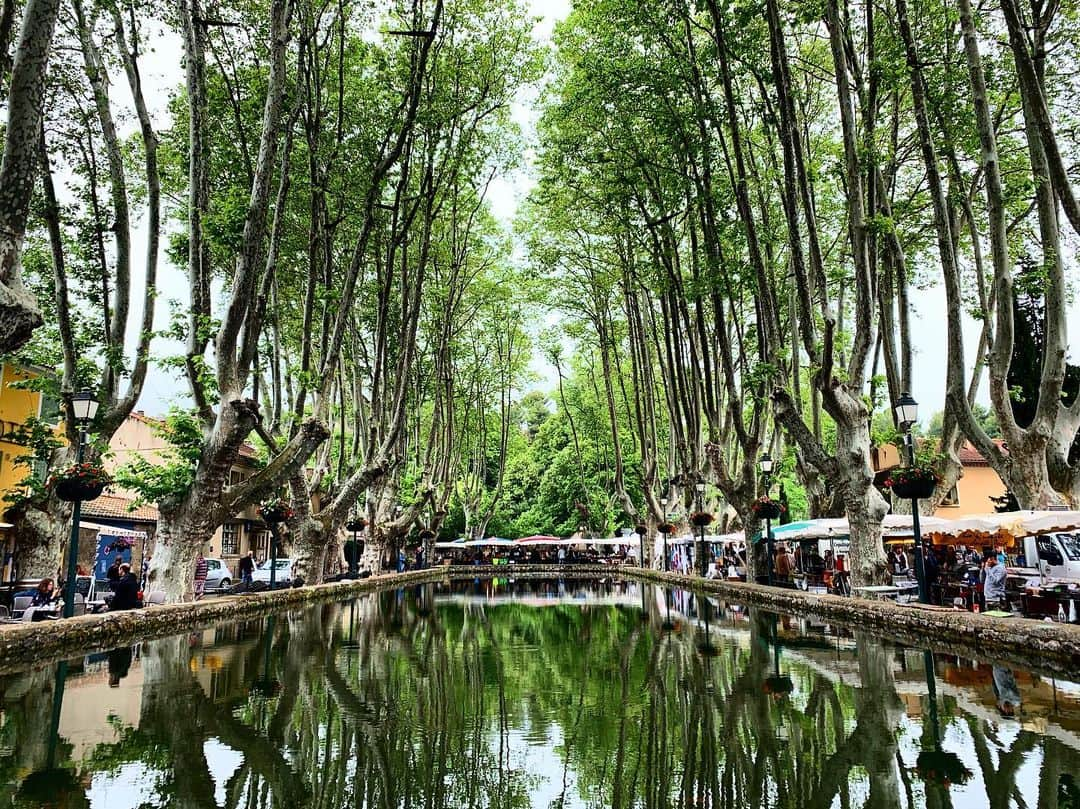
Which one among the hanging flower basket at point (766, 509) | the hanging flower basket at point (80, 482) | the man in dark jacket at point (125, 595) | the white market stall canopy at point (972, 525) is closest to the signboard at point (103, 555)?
the man in dark jacket at point (125, 595)

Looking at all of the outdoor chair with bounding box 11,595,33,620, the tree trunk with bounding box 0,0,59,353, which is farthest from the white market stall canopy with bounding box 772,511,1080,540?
the outdoor chair with bounding box 11,595,33,620

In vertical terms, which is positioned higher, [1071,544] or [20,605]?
[1071,544]

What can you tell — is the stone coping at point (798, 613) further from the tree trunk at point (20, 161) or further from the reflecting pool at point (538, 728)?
the tree trunk at point (20, 161)

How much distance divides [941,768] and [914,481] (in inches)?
360

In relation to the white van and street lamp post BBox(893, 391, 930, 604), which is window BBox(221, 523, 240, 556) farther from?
the white van

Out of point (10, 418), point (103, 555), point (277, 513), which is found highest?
point (10, 418)

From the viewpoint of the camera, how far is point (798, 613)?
15.9 meters

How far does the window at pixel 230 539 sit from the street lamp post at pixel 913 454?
30576 millimetres

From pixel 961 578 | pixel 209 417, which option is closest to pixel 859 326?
pixel 961 578

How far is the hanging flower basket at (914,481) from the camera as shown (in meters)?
13.1

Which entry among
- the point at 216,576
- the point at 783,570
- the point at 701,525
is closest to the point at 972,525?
the point at 783,570

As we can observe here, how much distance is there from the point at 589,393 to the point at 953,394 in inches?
1327

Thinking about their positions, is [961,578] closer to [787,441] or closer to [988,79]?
[787,441]

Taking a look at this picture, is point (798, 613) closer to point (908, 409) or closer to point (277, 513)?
point (908, 409)
